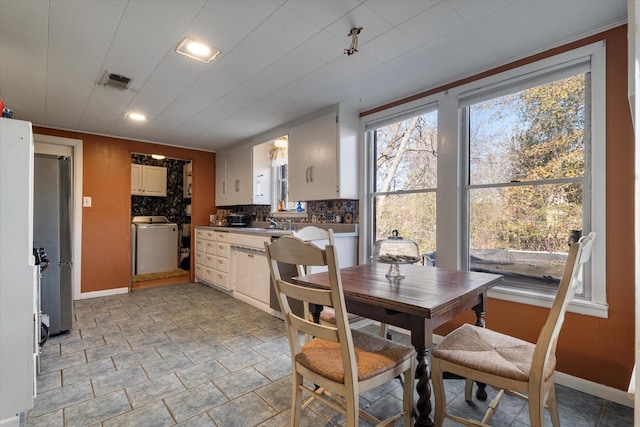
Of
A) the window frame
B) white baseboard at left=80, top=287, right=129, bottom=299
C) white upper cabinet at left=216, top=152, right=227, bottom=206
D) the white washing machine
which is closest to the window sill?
the window frame

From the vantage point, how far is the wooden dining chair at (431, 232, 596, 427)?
Answer: 1211 millimetres

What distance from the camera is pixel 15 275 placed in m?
1.55

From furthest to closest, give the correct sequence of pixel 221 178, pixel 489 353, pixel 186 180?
pixel 186 180 → pixel 221 178 → pixel 489 353

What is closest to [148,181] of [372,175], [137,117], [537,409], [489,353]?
[137,117]

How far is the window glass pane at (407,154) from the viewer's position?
286 centimetres

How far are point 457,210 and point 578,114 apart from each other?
999mm

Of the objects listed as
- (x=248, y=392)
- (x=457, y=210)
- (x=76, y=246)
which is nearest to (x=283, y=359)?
(x=248, y=392)

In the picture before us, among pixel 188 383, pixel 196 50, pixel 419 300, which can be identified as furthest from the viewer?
pixel 196 50

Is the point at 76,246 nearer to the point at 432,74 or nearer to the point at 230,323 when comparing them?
the point at 230,323

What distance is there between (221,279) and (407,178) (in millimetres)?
2853

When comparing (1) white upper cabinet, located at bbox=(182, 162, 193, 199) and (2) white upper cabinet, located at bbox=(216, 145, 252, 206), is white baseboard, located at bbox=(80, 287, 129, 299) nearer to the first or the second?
(2) white upper cabinet, located at bbox=(216, 145, 252, 206)

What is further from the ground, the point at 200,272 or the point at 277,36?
the point at 277,36

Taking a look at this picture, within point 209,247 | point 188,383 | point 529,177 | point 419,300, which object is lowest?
point 188,383

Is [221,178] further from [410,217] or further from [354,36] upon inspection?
[354,36]
